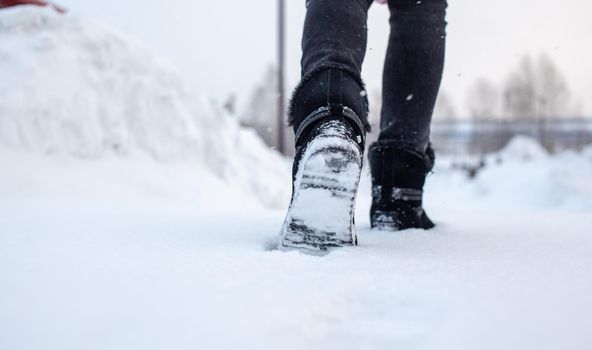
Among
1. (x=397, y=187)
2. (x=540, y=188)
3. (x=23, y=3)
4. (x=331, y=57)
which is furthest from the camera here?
(x=540, y=188)

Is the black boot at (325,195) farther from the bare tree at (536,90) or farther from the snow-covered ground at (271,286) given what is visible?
the bare tree at (536,90)

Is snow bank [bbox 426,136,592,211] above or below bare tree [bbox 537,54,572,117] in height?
below

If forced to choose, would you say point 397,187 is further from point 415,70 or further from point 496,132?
point 496,132

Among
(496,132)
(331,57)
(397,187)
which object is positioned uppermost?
(496,132)

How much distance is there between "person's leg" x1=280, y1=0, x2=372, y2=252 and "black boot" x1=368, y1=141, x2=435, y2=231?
0.22 m

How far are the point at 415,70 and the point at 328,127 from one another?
1.36ft

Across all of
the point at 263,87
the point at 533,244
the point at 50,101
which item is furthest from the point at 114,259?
the point at 263,87

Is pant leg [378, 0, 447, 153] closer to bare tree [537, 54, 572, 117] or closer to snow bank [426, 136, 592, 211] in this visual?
snow bank [426, 136, 592, 211]

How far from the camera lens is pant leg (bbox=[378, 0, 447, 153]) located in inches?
42.6

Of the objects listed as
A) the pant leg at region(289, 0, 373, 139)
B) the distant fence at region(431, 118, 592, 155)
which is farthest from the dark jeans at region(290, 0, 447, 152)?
the distant fence at region(431, 118, 592, 155)

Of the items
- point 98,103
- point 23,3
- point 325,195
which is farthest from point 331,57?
point 23,3

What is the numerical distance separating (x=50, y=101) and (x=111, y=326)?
2044 millimetres

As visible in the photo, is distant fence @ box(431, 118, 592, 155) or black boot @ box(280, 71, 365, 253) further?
distant fence @ box(431, 118, 592, 155)

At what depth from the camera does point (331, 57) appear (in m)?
0.85
